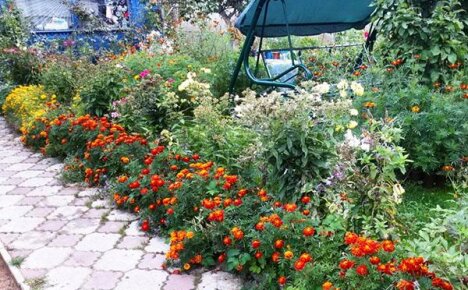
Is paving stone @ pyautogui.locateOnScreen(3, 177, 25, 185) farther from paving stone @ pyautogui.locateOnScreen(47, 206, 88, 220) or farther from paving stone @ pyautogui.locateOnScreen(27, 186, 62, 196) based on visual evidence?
paving stone @ pyautogui.locateOnScreen(47, 206, 88, 220)

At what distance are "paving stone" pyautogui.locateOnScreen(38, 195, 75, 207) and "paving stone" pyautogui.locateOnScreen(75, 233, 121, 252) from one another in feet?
2.50

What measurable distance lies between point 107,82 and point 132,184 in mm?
2095

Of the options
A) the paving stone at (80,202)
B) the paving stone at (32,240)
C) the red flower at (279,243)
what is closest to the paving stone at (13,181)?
the paving stone at (80,202)

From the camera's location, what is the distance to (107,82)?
5457 millimetres

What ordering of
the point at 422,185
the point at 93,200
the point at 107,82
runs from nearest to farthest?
1. the point at 422,185
2. the point at 93,200
3. the point at 107,82

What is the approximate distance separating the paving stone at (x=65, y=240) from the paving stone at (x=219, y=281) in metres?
1.07

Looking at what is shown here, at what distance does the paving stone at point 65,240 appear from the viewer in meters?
3.40

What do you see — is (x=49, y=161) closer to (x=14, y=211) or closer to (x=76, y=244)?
(x=14, y=211)

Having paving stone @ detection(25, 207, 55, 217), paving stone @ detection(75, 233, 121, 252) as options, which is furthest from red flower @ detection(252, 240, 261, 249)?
paving stone @ detection(25, 207, 55, 217)

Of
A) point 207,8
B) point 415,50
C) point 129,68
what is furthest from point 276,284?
point 207,8

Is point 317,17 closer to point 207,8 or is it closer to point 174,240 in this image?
point 174,240

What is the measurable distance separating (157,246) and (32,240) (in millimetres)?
934

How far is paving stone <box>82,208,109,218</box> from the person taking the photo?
387cm

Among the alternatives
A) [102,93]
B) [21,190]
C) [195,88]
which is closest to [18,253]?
[21,190]
